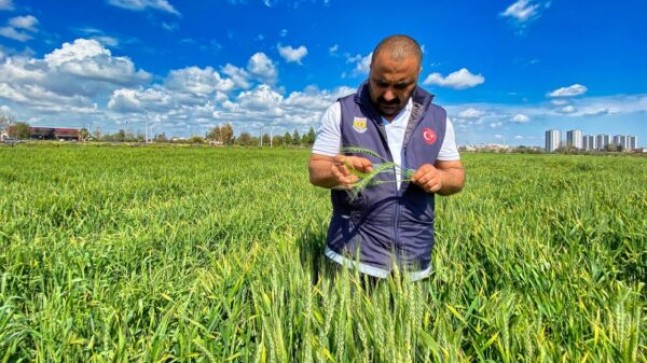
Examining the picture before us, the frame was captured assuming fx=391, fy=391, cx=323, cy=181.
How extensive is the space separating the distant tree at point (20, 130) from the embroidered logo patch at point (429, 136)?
429 ft

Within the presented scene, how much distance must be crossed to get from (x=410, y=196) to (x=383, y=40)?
2.83ft

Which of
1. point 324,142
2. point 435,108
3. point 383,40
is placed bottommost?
point 324,142

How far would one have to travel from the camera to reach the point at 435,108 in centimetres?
233

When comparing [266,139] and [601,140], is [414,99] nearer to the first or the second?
[266,139]

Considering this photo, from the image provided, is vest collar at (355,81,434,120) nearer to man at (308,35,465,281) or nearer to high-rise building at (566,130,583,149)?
man at (308,35,465,281)

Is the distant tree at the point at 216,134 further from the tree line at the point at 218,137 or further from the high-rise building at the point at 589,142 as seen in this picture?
the high-rise building at the point at 589,142

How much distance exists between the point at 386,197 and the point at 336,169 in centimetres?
45

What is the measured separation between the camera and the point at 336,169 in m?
1.87

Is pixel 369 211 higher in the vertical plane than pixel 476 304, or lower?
higher

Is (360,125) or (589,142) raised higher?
(589,142)

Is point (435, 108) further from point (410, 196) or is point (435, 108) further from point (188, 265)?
point (188, 265)

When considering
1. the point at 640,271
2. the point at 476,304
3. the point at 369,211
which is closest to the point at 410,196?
the point at 369,211

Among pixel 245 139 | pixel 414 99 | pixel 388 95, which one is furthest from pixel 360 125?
pixel 245 139

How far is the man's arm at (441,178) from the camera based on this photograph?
189cm
